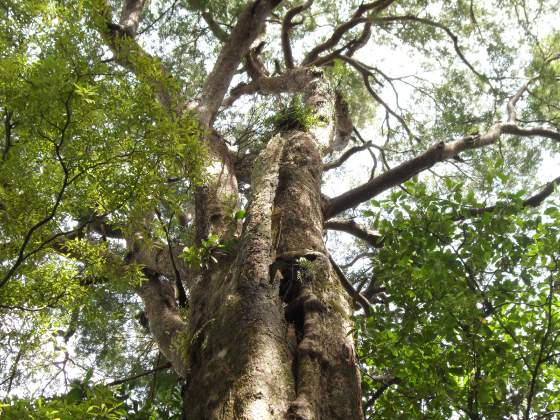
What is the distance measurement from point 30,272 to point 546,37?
908cm

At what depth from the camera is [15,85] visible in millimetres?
2934

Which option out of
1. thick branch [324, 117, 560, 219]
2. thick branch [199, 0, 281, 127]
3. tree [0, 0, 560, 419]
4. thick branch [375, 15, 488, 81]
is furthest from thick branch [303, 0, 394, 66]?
tree [0, 0, 560, 419]

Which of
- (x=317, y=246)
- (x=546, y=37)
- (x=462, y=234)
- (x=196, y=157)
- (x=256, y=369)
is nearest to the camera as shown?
(x=256, y=369)

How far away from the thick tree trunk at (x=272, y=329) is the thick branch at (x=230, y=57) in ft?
6.38

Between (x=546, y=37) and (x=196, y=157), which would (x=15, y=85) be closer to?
(x=196, y=157)

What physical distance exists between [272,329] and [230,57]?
4261 mm

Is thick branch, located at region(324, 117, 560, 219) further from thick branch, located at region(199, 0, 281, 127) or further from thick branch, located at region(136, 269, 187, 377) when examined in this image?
thick branch, located at region(136, 269, 187, 377)

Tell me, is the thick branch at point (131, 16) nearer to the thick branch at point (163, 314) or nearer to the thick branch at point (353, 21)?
the thick branch at point (163, 314)

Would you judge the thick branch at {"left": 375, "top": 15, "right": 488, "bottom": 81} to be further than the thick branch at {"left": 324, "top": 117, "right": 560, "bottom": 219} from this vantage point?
Yes

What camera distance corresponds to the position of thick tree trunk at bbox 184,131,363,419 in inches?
105

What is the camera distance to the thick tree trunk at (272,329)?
8.78 ft

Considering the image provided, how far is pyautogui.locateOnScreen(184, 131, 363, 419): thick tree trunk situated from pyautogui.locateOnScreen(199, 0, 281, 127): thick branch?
1944 mm

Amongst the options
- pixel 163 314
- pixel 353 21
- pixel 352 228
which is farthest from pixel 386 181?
pixel 353 21

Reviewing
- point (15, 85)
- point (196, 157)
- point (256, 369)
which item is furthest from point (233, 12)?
point (256, 369)
